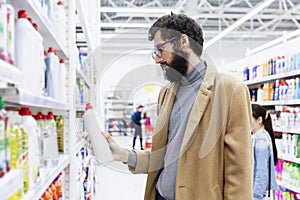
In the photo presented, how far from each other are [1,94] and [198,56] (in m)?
1.34

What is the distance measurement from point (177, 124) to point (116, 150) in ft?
1.38

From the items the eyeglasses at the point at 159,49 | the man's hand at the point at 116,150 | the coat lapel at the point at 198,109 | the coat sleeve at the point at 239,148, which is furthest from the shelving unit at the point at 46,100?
the coat sleeve at the point at 239,148

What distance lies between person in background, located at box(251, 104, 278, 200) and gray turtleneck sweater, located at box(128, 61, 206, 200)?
1.67 meters

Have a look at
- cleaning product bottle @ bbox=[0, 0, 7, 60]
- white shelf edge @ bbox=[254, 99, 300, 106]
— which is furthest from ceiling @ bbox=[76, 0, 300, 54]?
cleaning product bottle @ bbox=[0, 0, 7, 60]

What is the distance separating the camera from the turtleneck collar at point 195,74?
2.06 meters

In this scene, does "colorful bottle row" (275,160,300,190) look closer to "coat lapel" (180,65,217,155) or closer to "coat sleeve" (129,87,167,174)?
"coat sleeve" (129,87,167,174)

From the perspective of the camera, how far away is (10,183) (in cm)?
90

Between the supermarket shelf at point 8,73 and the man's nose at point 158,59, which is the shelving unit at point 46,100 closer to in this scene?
the supermarket shelf at point 8,73

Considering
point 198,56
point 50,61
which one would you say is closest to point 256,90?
point 198,56

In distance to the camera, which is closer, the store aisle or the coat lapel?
the coat lapel

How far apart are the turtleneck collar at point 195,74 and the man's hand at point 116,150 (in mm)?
559

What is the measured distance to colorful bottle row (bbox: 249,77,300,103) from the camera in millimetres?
4684

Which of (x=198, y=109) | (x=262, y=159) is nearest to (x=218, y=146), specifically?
(x=198, y=109)

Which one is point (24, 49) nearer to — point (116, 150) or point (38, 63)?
point (38, 63)
